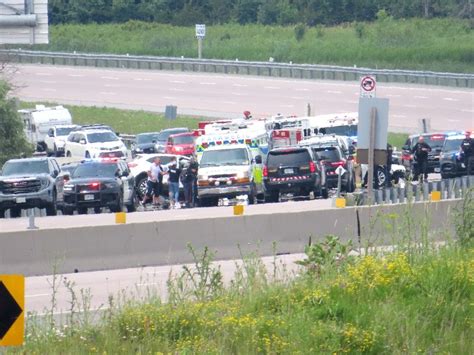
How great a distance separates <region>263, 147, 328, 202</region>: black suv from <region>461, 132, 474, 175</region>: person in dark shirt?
5.06 metres

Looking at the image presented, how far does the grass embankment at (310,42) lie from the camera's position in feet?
252

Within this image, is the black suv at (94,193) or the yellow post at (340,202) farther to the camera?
the black suv at (94,193)

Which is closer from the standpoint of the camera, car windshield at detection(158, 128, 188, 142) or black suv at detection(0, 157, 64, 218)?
black suv at detection(0, 157, 64, 218)

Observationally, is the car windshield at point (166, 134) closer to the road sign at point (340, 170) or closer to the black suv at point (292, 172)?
the road sign at point (340, 170)

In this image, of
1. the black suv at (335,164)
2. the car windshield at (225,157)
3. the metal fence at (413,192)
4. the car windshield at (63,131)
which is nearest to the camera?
the metal fence at (413,192)

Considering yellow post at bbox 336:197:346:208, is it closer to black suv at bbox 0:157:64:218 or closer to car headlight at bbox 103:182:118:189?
car headlight at bbox 103:182:118:189

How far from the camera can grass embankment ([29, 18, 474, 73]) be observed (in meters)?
76.8

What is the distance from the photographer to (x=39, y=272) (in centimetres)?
2067

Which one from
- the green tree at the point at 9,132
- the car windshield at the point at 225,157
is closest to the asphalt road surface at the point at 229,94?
the green tree at the point at 9,132

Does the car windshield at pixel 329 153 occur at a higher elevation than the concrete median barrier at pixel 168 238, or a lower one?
lower

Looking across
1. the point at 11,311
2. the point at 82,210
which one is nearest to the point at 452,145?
the point at 82,210

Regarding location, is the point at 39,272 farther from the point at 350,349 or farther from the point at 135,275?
the point at 350,349

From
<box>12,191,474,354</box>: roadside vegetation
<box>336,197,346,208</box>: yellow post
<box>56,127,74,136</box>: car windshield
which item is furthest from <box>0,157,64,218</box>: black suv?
<box>56,127,74,136</box>: car windshield

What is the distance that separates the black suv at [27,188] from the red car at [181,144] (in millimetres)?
14108
